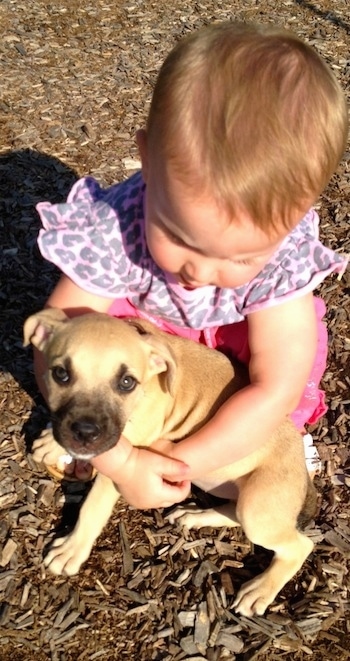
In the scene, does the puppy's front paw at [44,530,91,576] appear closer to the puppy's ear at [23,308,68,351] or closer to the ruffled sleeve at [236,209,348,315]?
the puppy's ear at [23,308,68,351]

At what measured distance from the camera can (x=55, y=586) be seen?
355 centimetres

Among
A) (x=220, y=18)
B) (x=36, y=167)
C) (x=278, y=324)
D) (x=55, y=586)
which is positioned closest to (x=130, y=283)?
(x=278, y=324)

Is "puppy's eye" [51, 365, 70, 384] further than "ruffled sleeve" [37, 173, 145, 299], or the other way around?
"ruffled sleeve" [37, 173, 145, 299]

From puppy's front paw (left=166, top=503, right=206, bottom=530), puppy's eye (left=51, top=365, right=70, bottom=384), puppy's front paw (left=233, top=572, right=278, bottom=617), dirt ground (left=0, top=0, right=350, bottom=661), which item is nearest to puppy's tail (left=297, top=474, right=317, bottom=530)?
dirt ground (left=0, top=0, right=350, bottom=661)

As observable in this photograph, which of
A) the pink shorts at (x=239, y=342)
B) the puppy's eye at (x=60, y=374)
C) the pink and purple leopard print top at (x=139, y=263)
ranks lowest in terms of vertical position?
the pink shorts at (x=239, y=342)

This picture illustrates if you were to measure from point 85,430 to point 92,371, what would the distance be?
0.27m

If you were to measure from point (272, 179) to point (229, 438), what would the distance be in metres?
1.38

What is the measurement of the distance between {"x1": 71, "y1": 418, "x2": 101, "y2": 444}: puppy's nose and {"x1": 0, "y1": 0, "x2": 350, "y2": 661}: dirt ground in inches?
39.2

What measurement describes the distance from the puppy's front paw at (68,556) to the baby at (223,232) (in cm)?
32

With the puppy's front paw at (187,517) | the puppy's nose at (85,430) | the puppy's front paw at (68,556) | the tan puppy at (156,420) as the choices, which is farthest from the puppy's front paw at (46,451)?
the puppy's nose at (85,430)

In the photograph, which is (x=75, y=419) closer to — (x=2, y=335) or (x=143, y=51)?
(x=2, y=335)

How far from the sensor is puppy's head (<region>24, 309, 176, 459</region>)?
3.00 meters

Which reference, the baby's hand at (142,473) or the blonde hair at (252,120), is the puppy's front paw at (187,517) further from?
the blonde hair at (252,120)

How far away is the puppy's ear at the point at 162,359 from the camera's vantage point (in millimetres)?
3295
